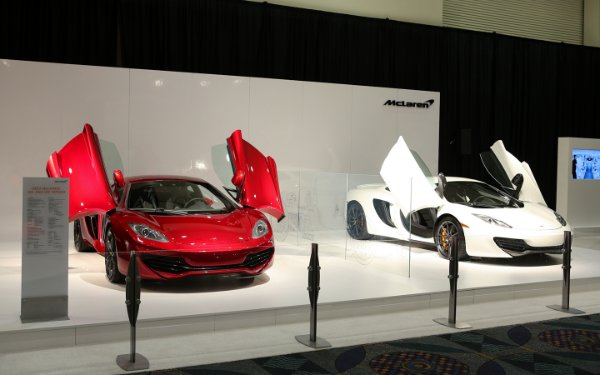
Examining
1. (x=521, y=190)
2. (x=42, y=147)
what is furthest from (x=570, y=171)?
(x=42, y=147)

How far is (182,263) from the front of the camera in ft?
17.5

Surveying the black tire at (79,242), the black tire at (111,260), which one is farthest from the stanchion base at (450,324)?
the black tire at (79,242)

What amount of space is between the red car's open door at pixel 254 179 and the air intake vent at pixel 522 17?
7.90 meters

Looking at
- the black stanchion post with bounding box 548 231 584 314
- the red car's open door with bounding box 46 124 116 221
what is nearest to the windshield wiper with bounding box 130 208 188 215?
the red car's open door with bounding box 46 124 116 221

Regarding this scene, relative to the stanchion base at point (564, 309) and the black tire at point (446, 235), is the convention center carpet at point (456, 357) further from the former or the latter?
the black tire at point (446, 235)

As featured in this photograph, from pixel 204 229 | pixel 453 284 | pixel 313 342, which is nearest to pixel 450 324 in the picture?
pixel 453 284

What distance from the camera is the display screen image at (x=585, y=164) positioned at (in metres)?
13.1

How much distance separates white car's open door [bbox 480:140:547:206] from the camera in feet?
28.5

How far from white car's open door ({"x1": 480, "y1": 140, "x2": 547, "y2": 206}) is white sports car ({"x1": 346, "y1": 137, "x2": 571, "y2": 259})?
376mm

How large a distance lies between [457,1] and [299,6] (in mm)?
3821

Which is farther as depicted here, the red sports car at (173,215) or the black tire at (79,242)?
the black tire at (79,242)

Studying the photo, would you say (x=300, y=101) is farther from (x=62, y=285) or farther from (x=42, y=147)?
(x=62, y=285)

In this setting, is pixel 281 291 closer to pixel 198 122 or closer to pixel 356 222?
pixel 356 222

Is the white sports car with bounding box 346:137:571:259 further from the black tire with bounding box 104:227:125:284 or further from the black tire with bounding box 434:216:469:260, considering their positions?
the black tire with bounding box 104:227:125:284
